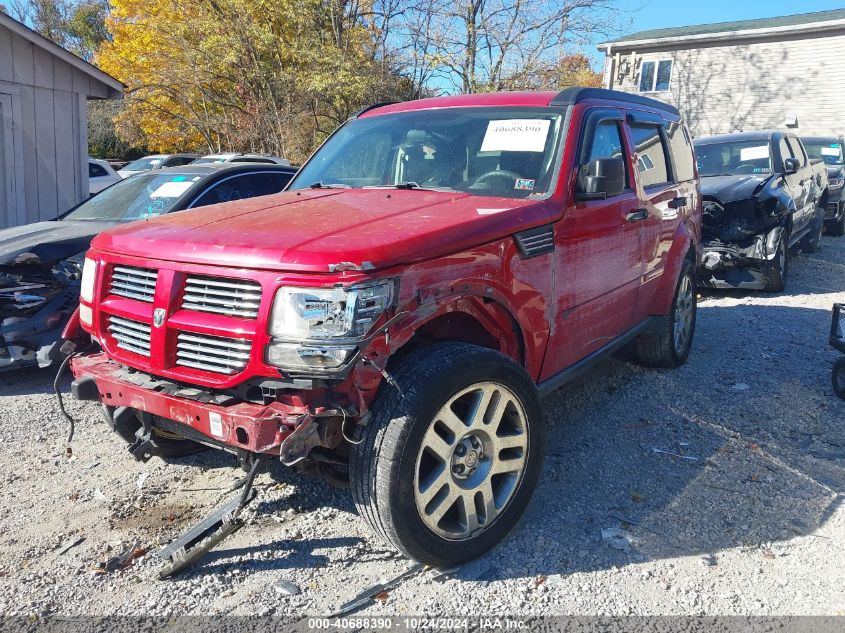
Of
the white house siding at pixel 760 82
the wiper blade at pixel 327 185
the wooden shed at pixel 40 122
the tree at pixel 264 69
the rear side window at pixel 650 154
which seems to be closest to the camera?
the wiper blade at pixel 327 185

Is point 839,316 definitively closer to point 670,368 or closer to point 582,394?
point 670,368

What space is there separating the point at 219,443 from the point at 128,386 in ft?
1.64

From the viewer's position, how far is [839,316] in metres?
5.04

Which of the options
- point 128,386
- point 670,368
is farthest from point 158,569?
point 670,368

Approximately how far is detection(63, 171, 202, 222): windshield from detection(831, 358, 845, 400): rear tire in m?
5.47

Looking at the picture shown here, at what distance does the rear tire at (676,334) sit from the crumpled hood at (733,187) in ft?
9.88

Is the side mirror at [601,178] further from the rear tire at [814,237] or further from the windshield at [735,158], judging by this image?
the rear tire at [814,237]

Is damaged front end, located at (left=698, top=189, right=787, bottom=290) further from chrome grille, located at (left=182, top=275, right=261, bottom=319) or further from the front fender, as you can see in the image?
chrome grille, located at (left=182, top=275, right=261, bottom=319)

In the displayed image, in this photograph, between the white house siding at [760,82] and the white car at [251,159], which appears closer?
the white car at [251,159]

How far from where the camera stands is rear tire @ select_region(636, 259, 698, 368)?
5.38 m

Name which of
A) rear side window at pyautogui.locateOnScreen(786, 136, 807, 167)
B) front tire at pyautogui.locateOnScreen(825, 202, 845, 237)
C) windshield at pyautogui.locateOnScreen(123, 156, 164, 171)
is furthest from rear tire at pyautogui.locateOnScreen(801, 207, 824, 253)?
windshield at pyautogui.locateOnScreen(123, 156, 164, 171)

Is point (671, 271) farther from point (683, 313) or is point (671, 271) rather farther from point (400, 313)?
point (400, 313)

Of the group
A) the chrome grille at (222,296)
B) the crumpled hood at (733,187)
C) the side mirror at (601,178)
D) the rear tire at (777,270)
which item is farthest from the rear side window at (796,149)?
the chrome grille at (222,296)

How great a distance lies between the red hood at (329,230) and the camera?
2.62 meters
